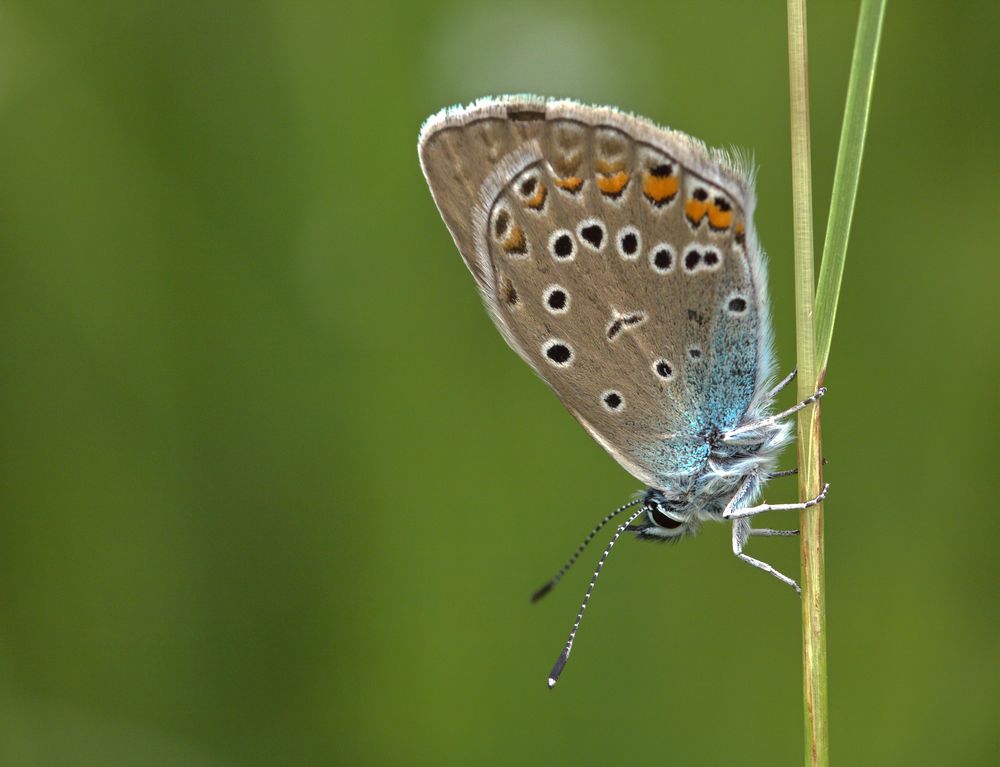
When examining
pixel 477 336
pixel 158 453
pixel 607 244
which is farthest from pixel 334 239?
pixel 607 244

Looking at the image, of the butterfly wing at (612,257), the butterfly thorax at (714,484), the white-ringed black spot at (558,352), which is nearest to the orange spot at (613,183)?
the butterfly wing at (612,257)

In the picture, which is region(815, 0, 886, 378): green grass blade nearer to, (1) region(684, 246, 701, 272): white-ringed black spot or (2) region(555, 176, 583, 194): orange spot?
(1) region(684, 246, 701, 272): white-ringed black spot

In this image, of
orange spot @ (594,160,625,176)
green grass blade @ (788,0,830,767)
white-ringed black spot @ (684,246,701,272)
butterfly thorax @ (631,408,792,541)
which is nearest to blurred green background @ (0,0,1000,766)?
butterfly thorax @ (631,408,792,541)

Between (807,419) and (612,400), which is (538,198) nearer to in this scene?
(612,400)

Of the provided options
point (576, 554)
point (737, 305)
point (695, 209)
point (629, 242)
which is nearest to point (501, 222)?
point (629, 242)

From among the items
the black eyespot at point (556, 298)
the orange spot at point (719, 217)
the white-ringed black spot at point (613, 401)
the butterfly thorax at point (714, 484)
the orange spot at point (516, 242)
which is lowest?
the butterfly thorax at point (714, 484)

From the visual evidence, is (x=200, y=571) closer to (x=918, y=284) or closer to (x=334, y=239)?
(x=334, y=239)

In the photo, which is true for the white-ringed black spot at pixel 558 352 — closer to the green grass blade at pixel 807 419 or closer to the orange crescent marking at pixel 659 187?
the orange crescent marking at pixel 659 187
